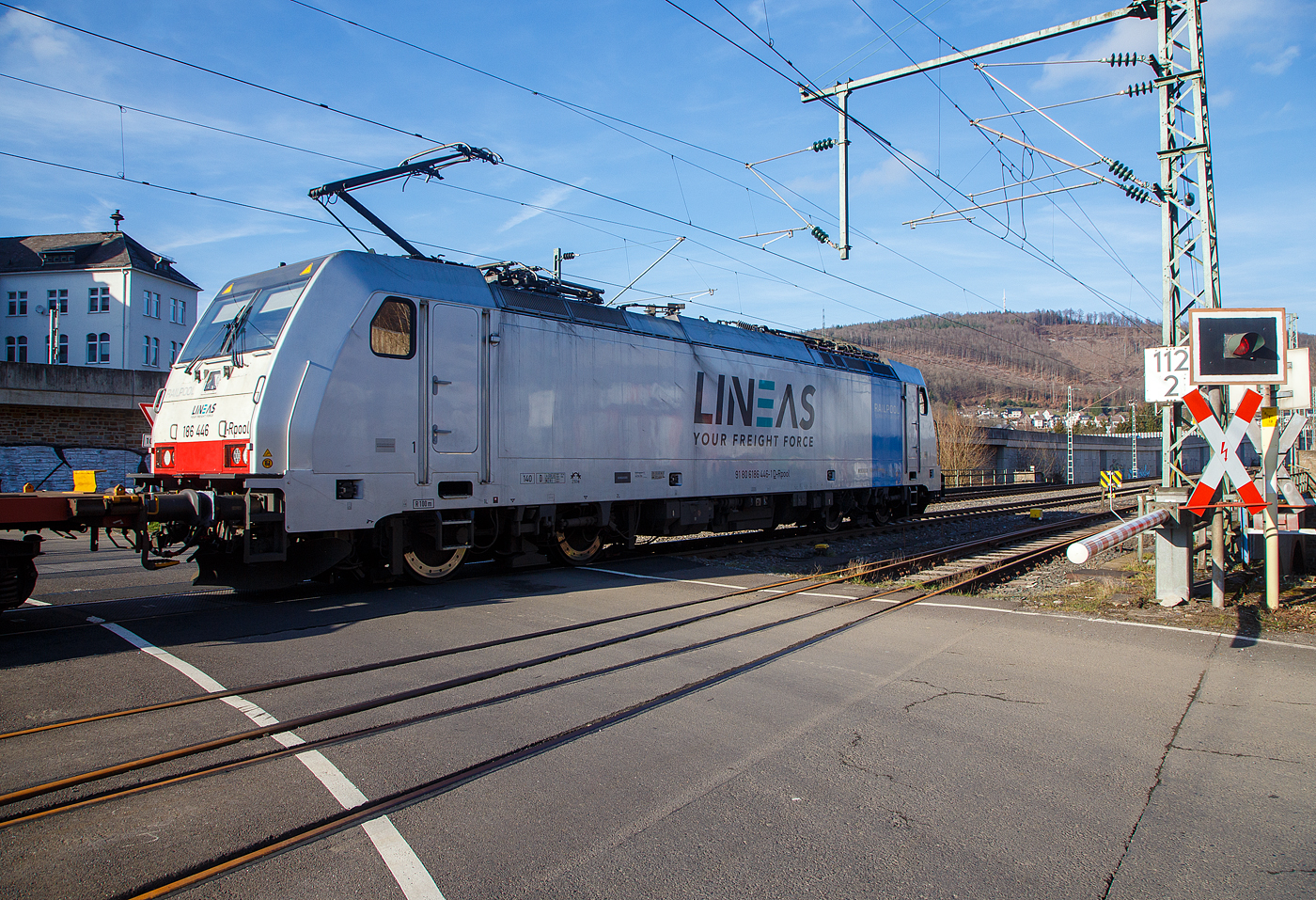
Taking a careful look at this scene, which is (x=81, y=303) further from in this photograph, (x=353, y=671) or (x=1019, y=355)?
(x=1019, y=355)

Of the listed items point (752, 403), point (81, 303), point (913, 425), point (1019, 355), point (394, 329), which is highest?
point (1019, 355)

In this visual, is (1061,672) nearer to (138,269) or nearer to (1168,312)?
(1168,312)

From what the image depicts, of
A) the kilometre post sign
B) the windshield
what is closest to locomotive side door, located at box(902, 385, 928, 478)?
the kilometre post sign

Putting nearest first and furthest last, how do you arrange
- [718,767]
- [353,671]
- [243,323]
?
[718,767] → [353,671] → [243,323]

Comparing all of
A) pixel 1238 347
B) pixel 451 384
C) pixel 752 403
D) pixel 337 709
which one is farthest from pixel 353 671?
pixel 752 403

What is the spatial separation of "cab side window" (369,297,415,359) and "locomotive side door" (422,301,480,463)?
0.24m

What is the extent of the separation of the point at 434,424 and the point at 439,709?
509 centimetres

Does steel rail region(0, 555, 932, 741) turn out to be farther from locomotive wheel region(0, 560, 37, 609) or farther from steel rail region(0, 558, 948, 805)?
locomotive wheel region(0, 560, 37, 609)

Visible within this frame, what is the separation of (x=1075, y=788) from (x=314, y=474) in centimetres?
740

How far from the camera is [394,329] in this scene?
9250 mm

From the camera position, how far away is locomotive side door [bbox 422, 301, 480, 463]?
958 cm

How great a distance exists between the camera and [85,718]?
4.73 meters

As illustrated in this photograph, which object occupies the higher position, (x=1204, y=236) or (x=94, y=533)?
(x=1204, y=236)

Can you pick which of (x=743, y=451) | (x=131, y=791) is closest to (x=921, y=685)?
(x=131, y=791)
